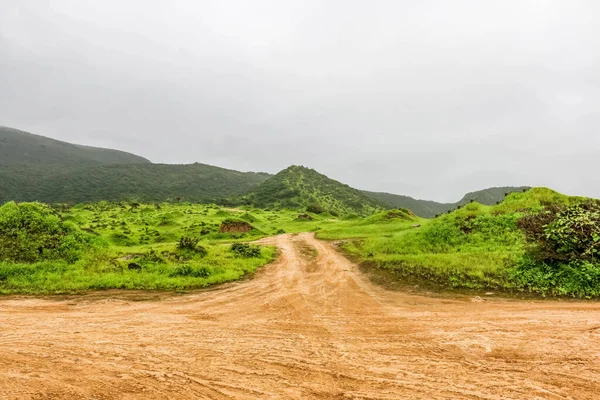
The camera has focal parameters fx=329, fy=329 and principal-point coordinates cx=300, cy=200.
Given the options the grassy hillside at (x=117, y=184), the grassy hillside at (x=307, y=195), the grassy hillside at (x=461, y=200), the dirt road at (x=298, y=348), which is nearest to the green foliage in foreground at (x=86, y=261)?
the dirt road at (x=298, y=348)

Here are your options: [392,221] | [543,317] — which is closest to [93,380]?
[543,317]

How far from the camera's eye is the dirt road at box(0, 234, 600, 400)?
19.8 ft

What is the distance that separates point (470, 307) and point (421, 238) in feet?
38.1

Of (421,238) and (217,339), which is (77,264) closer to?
(217,339)

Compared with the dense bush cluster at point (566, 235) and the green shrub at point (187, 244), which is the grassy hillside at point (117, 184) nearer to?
the green shrub at point (187, 244)

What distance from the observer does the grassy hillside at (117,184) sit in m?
124

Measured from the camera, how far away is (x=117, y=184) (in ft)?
453

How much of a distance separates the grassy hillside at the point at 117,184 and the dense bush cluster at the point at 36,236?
94420 mm

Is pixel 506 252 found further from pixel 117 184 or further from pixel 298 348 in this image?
pixel 117 184

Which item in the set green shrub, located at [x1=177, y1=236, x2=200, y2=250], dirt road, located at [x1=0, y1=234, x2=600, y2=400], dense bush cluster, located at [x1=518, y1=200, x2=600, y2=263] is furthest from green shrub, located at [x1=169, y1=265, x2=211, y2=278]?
dense bush cluster, located at [x1=518, y1=200, x2=600, y2=263]

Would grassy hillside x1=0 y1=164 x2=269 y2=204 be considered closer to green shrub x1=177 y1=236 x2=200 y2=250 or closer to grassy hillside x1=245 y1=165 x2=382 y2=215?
grassy hillside x1=245 y1=165 x2=382 y2=215

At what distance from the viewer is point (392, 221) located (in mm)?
42625

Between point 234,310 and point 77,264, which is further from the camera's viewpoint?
point 77,264

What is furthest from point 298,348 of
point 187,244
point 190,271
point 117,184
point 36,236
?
point 117,184
